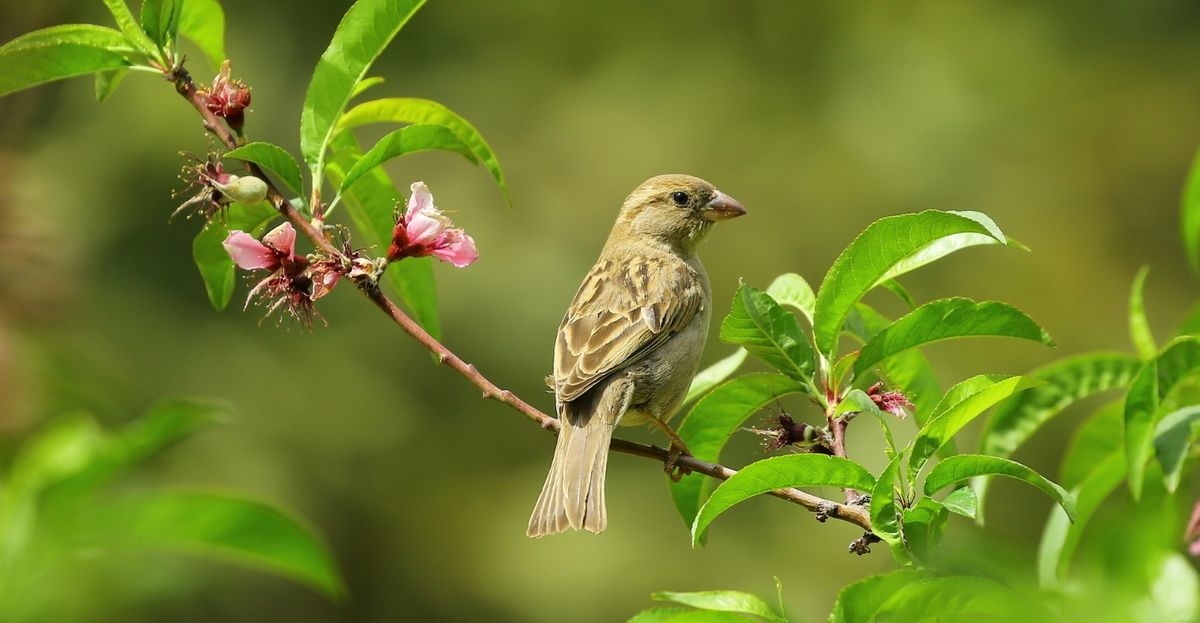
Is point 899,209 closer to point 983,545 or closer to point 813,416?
point 813,416

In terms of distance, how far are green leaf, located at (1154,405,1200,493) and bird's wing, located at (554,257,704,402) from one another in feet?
6.56

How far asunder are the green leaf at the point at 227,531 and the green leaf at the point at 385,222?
1.55 meters

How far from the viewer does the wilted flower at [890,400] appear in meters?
3.13

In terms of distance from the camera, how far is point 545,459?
11.8 m

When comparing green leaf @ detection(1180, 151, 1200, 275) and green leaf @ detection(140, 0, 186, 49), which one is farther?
green leaf @ detection(1180, 151, 1200, 275)

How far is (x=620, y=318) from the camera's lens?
4762 millimetres

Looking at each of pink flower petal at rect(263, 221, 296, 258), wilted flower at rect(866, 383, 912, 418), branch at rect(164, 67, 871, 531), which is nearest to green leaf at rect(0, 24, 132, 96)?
branch at rect(164, 67, 871, 531)

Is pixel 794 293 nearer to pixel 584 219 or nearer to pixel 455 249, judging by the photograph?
pixel 455 249

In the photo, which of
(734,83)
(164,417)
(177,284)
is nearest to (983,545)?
(164,417)

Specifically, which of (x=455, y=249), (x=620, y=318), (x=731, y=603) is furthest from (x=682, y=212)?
(x=731, y=603)

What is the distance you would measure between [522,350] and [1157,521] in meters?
10.2

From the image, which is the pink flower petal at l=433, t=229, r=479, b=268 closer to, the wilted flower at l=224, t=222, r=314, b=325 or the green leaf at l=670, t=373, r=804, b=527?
the wilted flower at l=224, t=222, r=314, b=325

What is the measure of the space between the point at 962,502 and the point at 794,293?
1.05 metres

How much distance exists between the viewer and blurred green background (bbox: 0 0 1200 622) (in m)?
11.1
